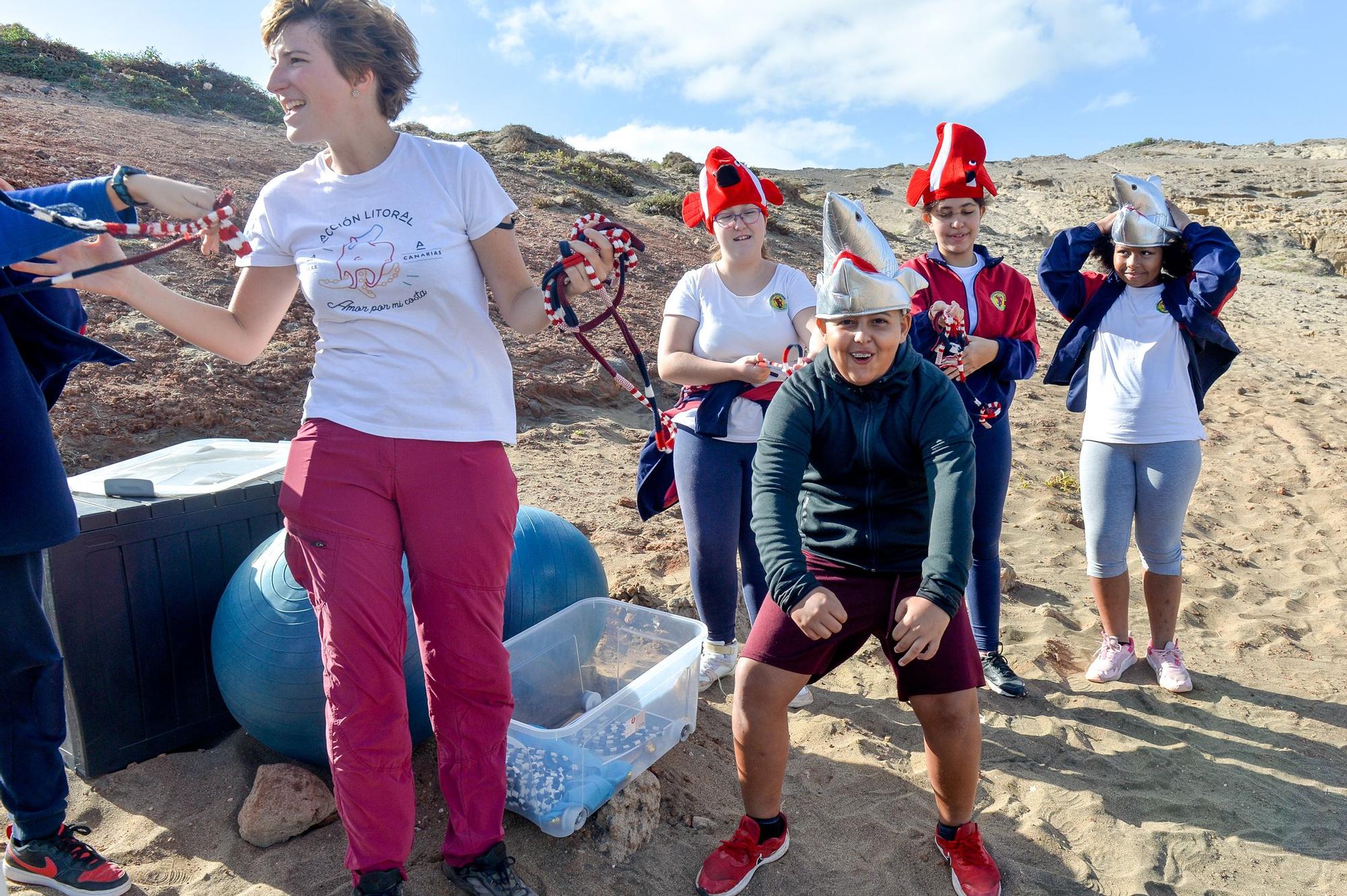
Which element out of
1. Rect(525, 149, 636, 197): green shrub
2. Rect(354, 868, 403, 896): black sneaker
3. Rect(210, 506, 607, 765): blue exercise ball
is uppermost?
Rect(525, 149, 636, 197): green shrub

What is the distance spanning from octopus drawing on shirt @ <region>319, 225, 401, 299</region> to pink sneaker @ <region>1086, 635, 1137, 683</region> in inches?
130

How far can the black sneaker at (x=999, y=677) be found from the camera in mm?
3787

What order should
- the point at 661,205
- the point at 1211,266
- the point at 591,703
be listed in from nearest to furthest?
the point at 591,703 < the point at 1211,266 < the point at 661,205

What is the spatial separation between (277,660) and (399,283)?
1239mm

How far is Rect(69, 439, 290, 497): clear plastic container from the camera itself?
2.99 meters

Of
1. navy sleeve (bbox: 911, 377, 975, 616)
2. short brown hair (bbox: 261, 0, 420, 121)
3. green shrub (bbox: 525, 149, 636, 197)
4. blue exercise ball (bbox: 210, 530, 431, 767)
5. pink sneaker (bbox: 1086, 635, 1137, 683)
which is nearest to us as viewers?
short brown hair (bbox: 261, 0, 420, 121)

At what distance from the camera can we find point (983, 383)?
338 cm

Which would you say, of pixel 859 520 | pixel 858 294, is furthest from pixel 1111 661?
pixel 858 294

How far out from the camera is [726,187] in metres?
3.26

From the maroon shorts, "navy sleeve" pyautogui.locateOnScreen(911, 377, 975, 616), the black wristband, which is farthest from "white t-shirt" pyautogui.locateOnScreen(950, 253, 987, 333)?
the black wristband

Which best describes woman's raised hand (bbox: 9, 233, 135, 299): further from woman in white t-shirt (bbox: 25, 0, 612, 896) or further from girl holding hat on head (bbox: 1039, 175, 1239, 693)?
girl holding hat on head (bbox: 1039, 175, 1239, 693)

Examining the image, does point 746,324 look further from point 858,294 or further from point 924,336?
point 858,294

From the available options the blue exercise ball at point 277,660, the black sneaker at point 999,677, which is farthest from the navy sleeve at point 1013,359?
the blue exercise ball at point 277,660

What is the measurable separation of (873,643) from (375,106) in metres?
3.19
